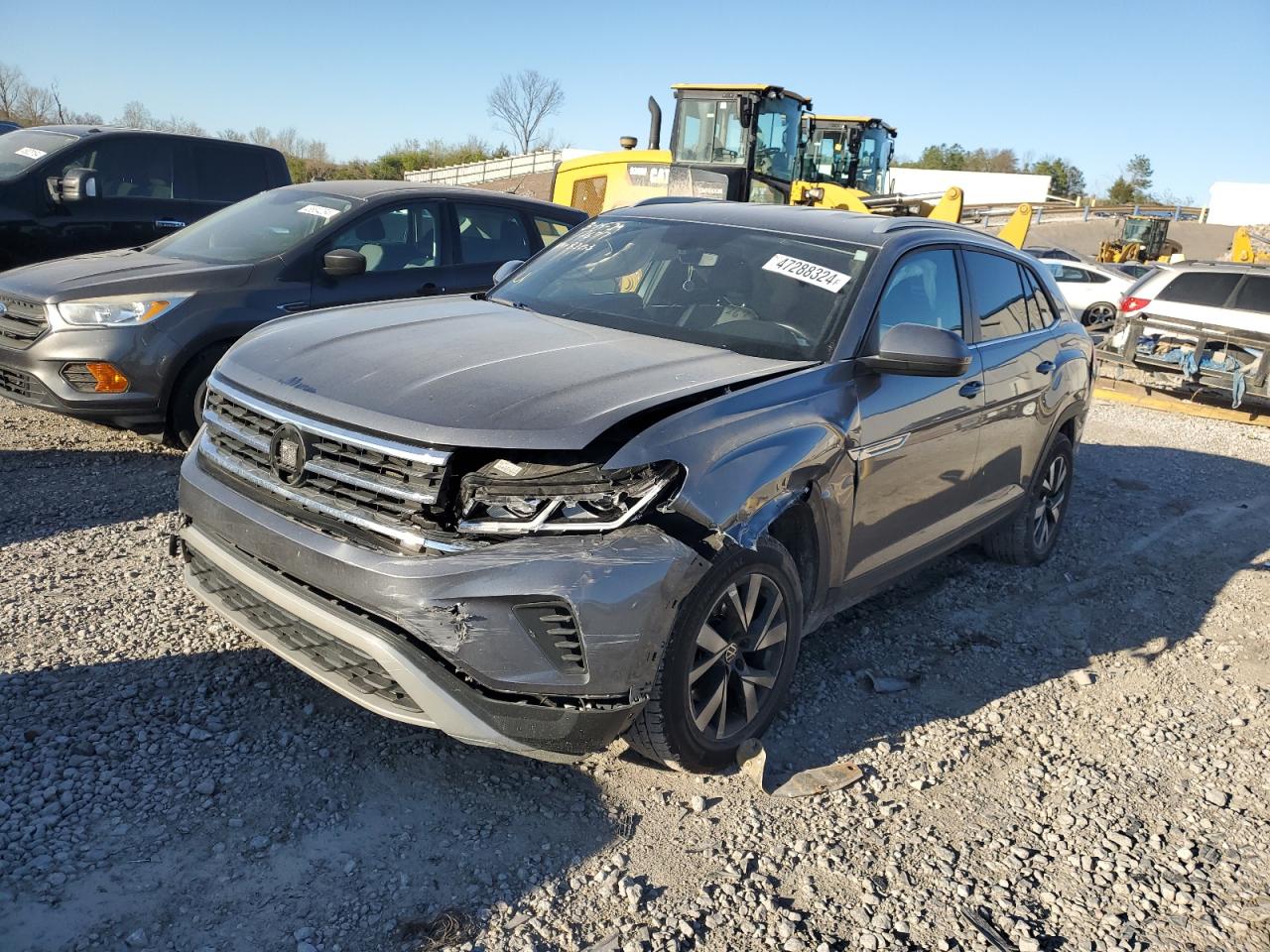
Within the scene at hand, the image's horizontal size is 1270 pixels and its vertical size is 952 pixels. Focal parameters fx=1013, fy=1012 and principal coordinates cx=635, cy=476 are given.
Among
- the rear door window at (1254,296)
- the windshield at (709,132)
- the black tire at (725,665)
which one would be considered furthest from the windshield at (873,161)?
the black tire at (725,665)

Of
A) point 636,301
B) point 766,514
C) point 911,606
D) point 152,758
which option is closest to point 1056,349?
point 911,606

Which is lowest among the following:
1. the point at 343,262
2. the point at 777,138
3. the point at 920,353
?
the point at 343,262

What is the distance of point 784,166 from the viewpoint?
13555 mm

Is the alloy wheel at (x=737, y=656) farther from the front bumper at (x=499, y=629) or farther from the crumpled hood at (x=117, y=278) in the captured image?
the crumpled hood at (x=117, y=278)

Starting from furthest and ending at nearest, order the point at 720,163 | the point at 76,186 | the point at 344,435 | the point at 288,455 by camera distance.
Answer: the point at 720,163 < the point at 76,186 < the point at 288,455 < the point at 344,435

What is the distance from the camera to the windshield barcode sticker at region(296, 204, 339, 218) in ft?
21.6

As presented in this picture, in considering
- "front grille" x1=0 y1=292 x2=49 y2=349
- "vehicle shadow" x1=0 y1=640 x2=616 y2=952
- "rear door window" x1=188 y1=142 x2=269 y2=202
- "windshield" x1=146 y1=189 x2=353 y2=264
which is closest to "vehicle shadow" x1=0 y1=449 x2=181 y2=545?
"front grille" x1=0 y1=292 x2=49 y2=349

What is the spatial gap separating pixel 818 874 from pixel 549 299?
2517mm

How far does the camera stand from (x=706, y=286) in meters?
4.12

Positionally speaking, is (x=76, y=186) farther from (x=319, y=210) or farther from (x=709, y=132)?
(x=709, y=132)

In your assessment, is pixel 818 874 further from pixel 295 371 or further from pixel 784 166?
pixel 784 166

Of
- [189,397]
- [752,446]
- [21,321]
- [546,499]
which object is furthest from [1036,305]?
[21,321]

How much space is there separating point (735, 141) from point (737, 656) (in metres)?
11.0

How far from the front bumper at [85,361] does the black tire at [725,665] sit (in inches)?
157
